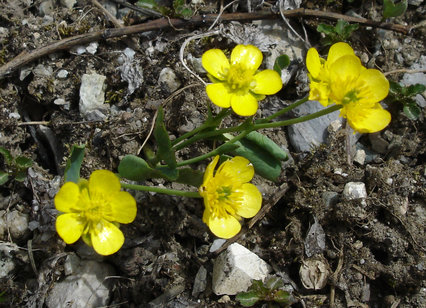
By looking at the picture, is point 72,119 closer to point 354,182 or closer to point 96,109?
point 96,109

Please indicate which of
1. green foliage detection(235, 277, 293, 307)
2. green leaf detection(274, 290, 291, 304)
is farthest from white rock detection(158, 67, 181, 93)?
green leaf detection(274, 290, 291, 304)

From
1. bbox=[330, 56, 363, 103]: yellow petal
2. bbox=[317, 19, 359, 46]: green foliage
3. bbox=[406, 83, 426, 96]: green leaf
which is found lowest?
bbox=[406, 83, 426, 96]: green leaf

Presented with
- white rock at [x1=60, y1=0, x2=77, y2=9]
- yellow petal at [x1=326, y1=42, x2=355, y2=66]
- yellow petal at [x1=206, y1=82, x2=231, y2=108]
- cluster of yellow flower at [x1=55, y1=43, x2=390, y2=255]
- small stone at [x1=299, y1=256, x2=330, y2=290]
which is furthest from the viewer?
white rock at [x1=60, y1=0, x2=77, y2=9]

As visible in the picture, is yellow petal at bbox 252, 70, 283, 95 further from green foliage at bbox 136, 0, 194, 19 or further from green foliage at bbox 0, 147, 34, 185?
green foliage at bbox 0, 147, 34, 185

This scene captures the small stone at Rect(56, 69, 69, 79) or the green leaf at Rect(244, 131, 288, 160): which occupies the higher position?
the small stone at Rect(56, 69, 69, 79)

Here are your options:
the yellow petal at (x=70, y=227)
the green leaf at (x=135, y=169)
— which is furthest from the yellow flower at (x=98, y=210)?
the green leaf at (x=135, y=169)

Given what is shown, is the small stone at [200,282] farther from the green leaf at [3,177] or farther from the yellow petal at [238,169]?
the green leaf at [3,177]
